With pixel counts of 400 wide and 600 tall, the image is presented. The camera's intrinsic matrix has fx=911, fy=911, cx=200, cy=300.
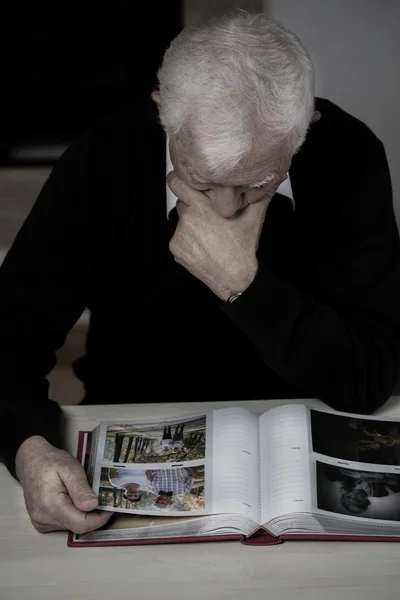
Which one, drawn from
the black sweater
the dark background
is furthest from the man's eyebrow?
the dark background

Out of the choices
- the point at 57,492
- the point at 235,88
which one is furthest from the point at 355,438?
the point at 235,88

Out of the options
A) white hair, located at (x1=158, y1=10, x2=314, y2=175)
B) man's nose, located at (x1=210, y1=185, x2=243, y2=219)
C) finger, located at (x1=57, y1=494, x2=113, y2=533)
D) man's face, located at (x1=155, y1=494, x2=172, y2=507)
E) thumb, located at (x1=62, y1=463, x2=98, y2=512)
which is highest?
white hair, located at (x1=158, y1=10, x2=314, y2=175)

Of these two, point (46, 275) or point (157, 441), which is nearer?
point (157, 441)

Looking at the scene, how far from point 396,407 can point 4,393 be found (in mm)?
672

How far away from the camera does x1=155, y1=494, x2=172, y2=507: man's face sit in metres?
1.32

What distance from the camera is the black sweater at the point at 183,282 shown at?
5.08 feet

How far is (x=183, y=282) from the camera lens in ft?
5.49

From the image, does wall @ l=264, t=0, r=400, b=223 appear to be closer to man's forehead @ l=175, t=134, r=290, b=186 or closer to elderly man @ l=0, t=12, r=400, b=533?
elderly man @ l=0, t=12, r=400, b=533

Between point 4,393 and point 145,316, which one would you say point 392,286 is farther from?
point 4,393

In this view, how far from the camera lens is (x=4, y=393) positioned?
1.51m

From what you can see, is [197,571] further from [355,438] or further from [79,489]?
[355,438]

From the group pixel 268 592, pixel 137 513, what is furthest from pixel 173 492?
pixel 268 592

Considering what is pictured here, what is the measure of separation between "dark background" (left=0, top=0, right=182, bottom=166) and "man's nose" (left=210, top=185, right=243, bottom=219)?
153cm

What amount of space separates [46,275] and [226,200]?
369 millimetres
